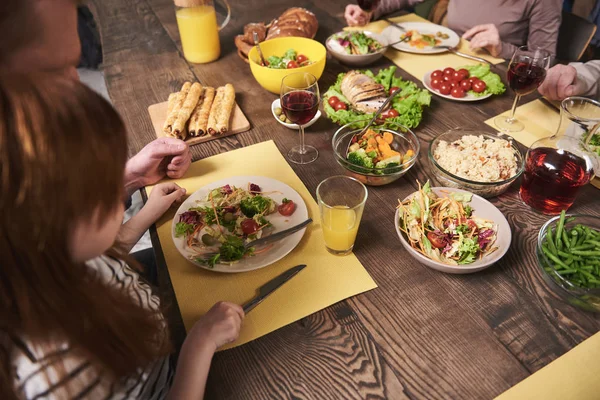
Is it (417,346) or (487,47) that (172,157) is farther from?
(487,47)

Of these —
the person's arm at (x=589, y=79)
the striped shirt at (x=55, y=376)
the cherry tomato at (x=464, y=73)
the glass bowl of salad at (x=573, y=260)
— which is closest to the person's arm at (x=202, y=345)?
the striped shirt at (x=55, y=376)

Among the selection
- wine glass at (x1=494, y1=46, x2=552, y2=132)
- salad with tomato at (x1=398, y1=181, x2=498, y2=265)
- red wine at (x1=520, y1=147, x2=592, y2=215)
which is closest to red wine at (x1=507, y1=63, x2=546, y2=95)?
wine glass at (x1=494, y1=46, x2=552, y2=132)

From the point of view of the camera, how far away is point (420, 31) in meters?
2.18

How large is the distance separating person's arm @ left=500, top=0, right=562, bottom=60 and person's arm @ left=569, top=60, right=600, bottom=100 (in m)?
0.54

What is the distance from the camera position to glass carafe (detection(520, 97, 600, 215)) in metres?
1.14

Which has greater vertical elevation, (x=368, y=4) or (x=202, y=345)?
(x=368, y=4)

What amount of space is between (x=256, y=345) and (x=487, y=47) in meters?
1.78

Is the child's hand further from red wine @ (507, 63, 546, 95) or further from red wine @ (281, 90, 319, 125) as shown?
red wine @ (507, 63, 546, 95)

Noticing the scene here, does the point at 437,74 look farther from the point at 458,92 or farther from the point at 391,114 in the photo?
the point at 391,114

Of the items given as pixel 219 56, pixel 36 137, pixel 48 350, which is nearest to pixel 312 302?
pixel 48 350

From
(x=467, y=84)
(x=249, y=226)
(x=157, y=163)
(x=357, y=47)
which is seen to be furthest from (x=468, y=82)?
(x=157, y=163)

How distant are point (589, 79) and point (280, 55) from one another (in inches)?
50.6

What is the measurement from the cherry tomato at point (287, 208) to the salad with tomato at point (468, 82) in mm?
914

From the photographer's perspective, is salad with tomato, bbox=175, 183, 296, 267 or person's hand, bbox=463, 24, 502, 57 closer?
salad with tomato, bbox=175, 183, 296, 267
